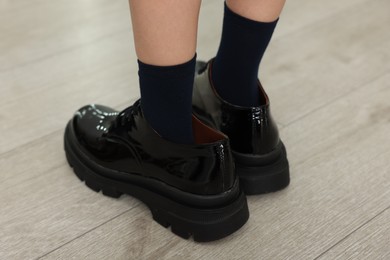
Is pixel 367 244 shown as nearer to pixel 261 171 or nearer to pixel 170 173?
pixel 261 171

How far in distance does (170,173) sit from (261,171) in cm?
15

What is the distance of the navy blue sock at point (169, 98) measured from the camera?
A: 603mm

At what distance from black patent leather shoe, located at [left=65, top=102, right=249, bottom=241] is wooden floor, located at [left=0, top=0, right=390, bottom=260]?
0.03 metres

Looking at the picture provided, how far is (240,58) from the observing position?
28.6 inches

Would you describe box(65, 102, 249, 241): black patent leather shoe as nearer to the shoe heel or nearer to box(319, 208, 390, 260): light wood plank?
the shoe heel

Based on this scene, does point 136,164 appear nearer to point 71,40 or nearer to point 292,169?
point 292,169

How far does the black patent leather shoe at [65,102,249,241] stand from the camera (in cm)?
64

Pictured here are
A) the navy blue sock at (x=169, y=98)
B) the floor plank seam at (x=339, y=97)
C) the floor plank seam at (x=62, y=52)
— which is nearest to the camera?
the navy blue sock at (x=169, y=98)

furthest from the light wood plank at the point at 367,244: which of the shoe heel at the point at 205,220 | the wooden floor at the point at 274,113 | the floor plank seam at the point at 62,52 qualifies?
the floor plank seam at the point at 62,52

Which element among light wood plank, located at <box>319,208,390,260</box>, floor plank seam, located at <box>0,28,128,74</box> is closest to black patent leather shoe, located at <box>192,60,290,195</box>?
light wood plank, located at <box>319,208,390,260</box>

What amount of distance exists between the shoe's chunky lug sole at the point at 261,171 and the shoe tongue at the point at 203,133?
7 cm

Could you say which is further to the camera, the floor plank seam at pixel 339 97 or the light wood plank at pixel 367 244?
the floor plank seam at pixel 339 97

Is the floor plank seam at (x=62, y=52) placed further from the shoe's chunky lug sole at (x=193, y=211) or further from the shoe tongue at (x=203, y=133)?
the shoe tongue at (x=203, y=133)

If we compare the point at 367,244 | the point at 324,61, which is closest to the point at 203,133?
the point at 367,244
